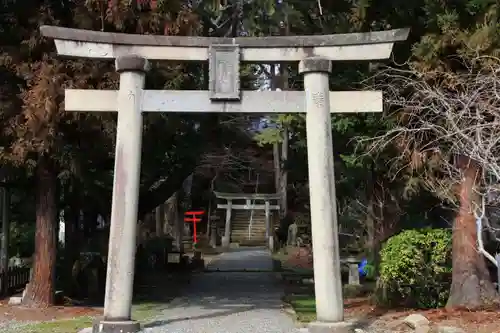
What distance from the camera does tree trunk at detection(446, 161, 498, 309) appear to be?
988cm

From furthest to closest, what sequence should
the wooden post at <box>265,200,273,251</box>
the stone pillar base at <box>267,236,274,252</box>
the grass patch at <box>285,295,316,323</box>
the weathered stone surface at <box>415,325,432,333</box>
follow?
the wooden post at <box>265,200,273,251</box>, the stone pillar base at <box>267,236,274,252</box>, the grass patch at <box>285,295,316,323</box>, the weathered stone surface at <box>415,325,432,333</box>

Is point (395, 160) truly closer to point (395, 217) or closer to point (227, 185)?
point (395, 217)

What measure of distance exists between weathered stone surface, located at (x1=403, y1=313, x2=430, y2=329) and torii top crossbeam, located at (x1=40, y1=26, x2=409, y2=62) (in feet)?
13.0

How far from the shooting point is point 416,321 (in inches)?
355

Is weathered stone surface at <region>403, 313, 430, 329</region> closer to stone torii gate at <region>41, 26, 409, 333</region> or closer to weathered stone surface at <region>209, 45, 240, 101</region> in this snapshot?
stone torii gate at <region>41, 26, 409, 333</region>

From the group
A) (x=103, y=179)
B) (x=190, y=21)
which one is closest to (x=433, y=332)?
(x=190, y=21)

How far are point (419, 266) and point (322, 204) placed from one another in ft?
7.08

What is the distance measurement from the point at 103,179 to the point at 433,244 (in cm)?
690

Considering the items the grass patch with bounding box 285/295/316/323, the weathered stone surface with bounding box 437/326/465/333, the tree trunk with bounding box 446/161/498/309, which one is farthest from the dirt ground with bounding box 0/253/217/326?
the tree trunk with bounding box 446/161/498/309

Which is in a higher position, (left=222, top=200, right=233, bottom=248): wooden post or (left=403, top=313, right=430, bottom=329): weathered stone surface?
(left=222, top=200, right=233, bottom=248): wooden post

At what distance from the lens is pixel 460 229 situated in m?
10.0

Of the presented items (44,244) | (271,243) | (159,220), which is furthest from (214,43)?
(271,243)

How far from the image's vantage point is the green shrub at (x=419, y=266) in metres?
9.84

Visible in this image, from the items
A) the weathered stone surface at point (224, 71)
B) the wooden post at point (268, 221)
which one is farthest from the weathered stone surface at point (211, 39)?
the wooden post at point (268, 221)
